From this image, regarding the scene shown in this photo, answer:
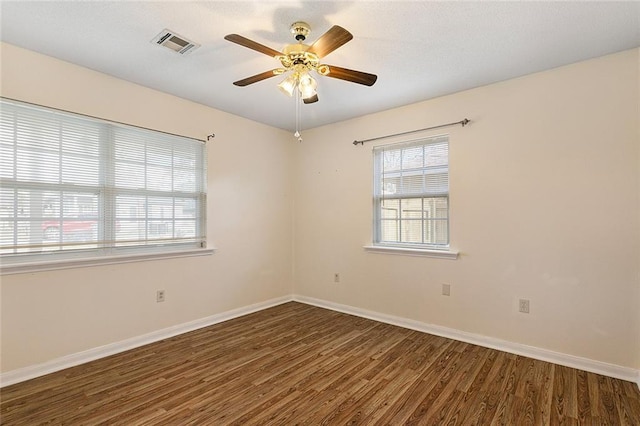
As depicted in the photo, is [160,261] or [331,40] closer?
[331,40]

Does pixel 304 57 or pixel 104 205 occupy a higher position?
pixel 304 57

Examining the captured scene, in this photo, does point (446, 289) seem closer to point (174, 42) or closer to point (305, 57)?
point (305, 57)

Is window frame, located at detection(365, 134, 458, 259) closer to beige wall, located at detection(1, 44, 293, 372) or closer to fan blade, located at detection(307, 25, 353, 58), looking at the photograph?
beige wall, located at detection(1, 44, 293, 372)

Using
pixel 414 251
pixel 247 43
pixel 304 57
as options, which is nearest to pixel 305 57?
pixel 304 57

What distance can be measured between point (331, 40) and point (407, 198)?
2.29 m

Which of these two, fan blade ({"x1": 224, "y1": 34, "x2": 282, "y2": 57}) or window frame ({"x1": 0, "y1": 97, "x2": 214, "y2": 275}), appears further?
window frame ({"x1": 0, "y1": 97, "x2": 214, "y2": 275})

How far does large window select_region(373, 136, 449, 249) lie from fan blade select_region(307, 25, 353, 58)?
201 centimetres

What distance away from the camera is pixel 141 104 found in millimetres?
3174

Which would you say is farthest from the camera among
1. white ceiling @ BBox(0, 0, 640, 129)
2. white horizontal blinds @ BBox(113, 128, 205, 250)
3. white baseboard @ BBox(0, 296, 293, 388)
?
white horizontal blinds @ BBox(113, 128, 205, 250)

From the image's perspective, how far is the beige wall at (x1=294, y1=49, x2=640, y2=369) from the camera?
252 centimetres

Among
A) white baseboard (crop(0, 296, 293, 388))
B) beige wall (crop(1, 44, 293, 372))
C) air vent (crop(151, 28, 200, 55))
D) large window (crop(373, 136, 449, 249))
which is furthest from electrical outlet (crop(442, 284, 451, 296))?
air vent (crop(151, 28, 200, 55))

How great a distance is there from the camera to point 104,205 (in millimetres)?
2951

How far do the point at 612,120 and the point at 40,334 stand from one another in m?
4.91

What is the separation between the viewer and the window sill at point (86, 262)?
95.9 inches
